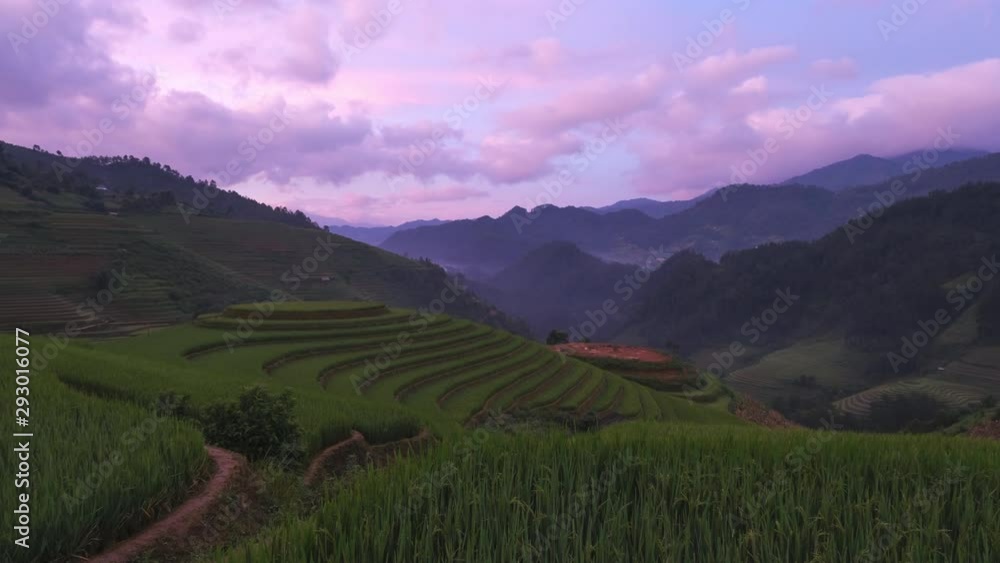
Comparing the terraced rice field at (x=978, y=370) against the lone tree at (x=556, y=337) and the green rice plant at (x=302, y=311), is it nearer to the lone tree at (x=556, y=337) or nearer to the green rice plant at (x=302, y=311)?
the lone tree at (x=556, y=337)

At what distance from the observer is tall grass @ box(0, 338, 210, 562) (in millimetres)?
3795

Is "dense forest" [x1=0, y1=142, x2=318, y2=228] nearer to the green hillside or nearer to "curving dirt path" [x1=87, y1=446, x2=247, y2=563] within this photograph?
the green hillside

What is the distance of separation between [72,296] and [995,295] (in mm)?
155273

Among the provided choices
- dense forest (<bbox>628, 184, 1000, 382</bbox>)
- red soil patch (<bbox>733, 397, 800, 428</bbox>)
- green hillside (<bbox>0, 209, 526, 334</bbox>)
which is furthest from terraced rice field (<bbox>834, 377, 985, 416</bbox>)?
green hillside (<bbox>0, 209, 526, 334</bbox>)

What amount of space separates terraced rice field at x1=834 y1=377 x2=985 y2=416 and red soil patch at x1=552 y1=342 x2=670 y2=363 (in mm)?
36334

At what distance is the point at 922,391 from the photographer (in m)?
79.4

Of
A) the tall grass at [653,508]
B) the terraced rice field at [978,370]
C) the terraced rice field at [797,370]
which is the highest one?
the tall grass at [653,508]

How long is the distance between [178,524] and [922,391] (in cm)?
9942

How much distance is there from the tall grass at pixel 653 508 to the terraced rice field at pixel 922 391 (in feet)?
266

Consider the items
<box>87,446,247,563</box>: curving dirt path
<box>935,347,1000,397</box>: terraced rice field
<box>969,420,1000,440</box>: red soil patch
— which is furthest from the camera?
<box>935,347,1000,397</box>: terraced rice field

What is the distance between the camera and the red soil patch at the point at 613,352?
4981cm

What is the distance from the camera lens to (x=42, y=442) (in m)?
4.90

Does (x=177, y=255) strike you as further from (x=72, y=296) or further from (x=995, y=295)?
(x=995, y=295)

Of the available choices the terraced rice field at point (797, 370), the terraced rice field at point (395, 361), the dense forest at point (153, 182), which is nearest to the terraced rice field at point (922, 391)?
the terraced rice field at point (797, 370)
